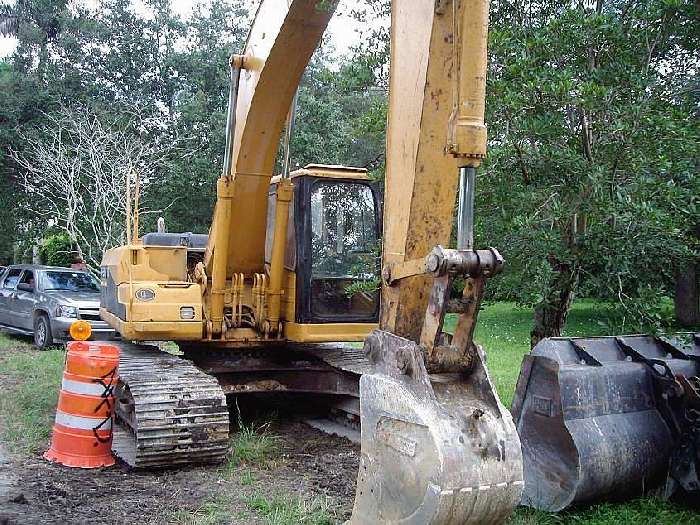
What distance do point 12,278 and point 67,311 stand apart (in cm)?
319

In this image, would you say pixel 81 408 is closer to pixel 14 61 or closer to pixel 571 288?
pixel 571 288

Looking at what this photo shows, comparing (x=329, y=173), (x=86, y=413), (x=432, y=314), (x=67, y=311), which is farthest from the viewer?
(x=67, y=311)

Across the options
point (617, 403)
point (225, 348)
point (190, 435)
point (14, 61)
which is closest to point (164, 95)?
point (14, 61)

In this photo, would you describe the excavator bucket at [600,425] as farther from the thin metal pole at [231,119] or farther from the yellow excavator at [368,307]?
the thin metal pole at [231,119]

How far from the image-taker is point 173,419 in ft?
20.2

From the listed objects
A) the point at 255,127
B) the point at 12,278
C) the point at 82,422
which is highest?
the point at 255,127

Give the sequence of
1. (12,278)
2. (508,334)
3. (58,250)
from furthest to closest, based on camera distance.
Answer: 1. (58,250)
2. (508,334)
3. (12,278)

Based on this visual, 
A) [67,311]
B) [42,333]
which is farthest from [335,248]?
[42,333]

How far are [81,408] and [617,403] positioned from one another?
3.93 meters

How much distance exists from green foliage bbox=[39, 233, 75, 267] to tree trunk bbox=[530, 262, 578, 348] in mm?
18477

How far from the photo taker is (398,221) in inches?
150

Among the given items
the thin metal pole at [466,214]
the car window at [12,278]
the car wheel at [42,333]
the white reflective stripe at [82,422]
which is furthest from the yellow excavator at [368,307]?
the car window at [12,278]

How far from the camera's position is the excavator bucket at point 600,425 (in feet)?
16.5

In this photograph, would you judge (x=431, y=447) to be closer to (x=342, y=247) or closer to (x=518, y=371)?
(x=342, y=247)
